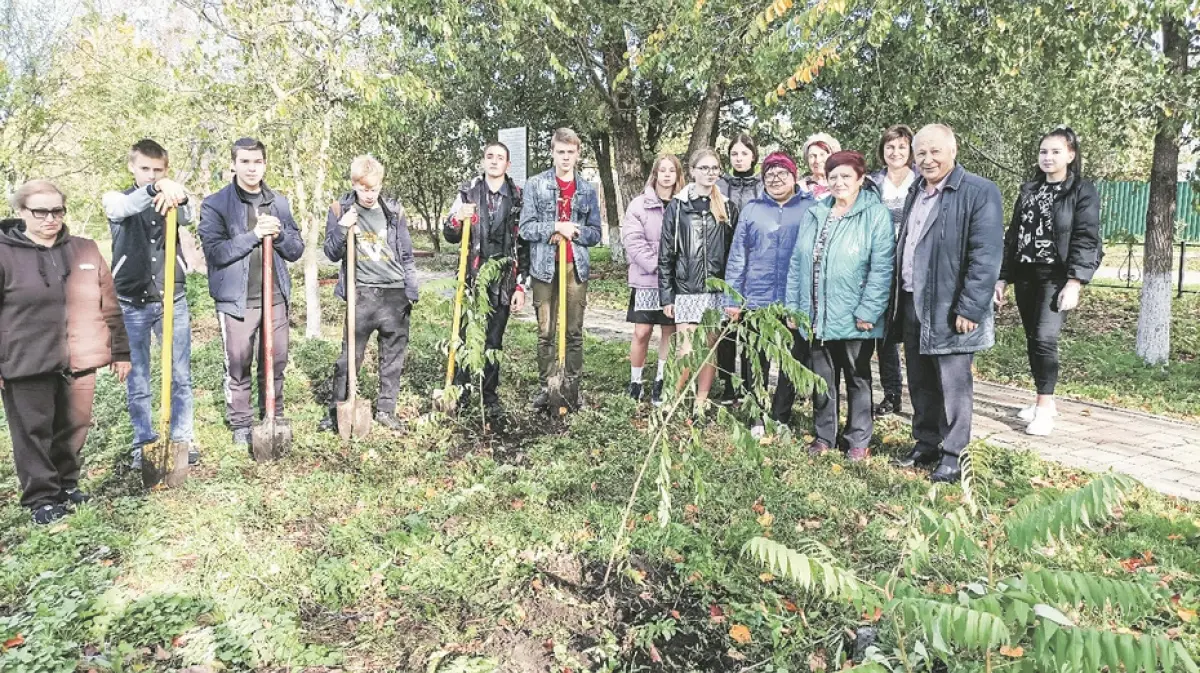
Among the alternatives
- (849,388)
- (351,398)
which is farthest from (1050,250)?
(351,398)

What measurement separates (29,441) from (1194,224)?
24925 millimetres

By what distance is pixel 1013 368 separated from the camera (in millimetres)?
8078

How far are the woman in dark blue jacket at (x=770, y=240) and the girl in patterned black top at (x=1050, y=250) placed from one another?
1.61 m

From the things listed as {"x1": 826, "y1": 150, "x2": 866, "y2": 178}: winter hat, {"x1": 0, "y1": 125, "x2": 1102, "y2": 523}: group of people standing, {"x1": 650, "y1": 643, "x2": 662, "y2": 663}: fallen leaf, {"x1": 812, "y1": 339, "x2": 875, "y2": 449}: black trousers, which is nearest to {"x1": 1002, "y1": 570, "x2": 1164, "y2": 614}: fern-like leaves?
{"x1": 650, "y1": 643, "x2": 662, "y2": 663}: fallen leaf

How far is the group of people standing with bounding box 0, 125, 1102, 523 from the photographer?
4.52 meters

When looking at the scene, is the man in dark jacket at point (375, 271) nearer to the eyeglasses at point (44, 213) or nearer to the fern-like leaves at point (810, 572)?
the eyeglasses at point (44, 213)

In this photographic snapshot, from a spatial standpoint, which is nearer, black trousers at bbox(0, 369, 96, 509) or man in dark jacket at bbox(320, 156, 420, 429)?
black trousers at bbox(0, 369, 96, 509)

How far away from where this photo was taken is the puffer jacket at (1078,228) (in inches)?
212

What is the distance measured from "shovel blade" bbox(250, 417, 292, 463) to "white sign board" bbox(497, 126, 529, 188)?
125 inches

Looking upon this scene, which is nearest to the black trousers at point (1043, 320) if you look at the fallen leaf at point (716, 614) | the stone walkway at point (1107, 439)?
the stone walkway at point (1107, 439)

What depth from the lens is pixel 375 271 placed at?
5738 mm

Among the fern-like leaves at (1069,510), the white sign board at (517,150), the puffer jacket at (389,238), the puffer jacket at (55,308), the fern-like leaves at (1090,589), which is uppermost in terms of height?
the white sign board at (517,150)

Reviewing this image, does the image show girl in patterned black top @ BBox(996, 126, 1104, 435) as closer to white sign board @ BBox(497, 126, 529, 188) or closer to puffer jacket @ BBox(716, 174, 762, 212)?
puffer jacket @ BBox(716, 174, 762, 212)

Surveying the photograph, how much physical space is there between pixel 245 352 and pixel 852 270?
415 cm
